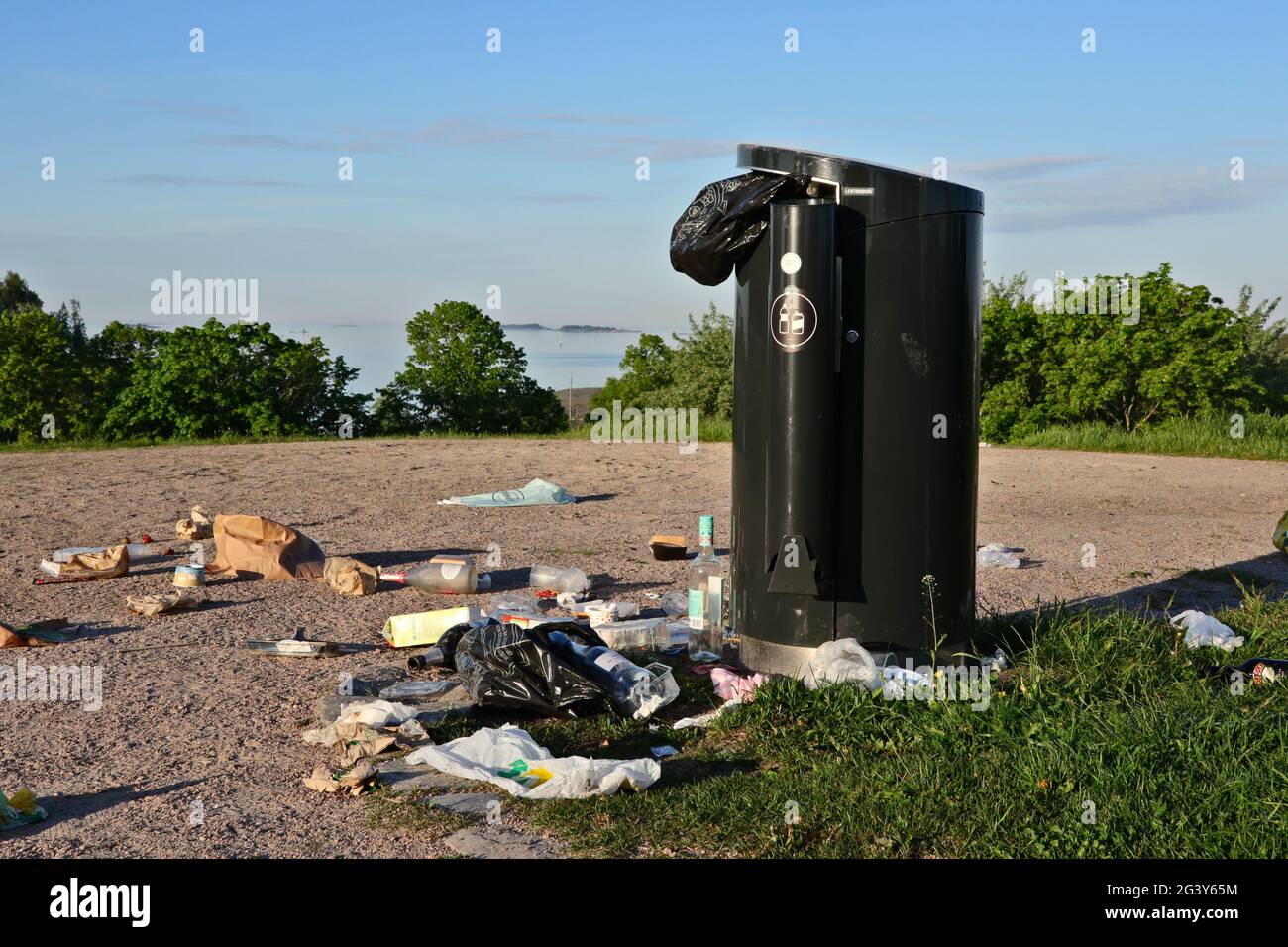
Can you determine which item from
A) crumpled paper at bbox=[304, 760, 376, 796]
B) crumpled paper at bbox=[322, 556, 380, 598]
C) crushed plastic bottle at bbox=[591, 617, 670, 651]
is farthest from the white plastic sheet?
crumpled paper at bbox=[304, 760, 376, 796]

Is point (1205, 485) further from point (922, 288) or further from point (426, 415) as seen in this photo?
point (426, 415)

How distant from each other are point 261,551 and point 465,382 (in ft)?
46.5

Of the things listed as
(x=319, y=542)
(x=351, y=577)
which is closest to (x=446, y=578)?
(x=351, y=577)

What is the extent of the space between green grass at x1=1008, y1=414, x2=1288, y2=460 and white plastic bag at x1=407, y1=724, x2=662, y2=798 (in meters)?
13.0

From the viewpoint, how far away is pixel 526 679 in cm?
460

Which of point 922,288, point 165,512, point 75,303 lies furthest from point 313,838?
point 75,303

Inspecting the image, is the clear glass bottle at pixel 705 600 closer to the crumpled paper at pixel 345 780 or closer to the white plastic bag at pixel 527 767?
the white plastic bag at pixel 527 767

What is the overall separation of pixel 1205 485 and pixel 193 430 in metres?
13.9

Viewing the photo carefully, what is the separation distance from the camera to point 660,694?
4.61 meters

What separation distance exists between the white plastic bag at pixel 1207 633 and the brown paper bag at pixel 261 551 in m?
4.65

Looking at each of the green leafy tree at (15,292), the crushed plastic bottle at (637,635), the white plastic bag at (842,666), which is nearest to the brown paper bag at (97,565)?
the crushed plastic bottle at (637,635)

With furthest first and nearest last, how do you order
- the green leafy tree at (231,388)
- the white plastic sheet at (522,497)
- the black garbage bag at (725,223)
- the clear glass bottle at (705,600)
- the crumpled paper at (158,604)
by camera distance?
the green leafy tree at (231,388) < the white plastic sheet at (522,497) < the crumpled paper at (158,604) < the clear glass bottle at (705,600) < the black garbage bag at (725,223)

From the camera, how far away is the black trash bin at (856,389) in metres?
4.82

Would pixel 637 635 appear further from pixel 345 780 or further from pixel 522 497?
pixel 522 497
